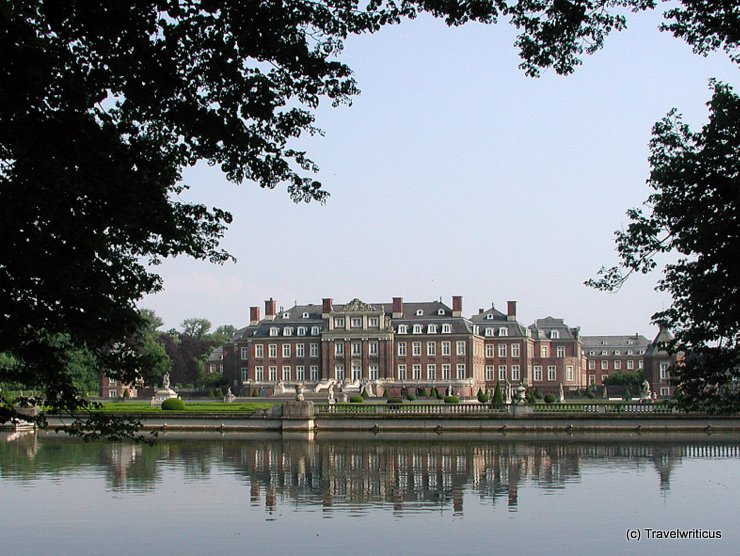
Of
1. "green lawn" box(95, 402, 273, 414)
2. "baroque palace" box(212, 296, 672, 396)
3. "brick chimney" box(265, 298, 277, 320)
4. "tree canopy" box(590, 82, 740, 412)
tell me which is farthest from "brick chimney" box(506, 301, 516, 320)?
"tree canopy" box(590, 82, 740, 412)

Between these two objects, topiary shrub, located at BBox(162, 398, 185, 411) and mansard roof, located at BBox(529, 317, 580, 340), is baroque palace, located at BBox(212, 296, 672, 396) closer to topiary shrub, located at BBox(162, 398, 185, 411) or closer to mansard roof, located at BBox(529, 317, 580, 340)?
mansard roof, located at BBox(529, 317, 580, 340)

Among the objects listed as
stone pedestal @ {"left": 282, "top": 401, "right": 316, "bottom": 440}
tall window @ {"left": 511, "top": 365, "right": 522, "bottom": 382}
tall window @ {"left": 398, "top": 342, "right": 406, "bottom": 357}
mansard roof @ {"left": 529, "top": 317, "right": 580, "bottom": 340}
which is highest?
mansard roof @ {"left": 529, "top": 317, "right": 580, "bottom": 340}

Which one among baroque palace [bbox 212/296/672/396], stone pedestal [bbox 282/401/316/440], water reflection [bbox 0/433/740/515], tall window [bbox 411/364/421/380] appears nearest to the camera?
water reflection [bbox 0/433/740/515]

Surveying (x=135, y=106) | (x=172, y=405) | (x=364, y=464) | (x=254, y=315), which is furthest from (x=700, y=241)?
(x=254, y=315)

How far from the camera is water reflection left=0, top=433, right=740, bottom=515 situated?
20.4 m

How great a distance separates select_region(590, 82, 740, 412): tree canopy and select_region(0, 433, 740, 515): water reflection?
5084 millimetres

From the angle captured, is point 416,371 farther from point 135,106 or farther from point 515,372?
point 135,106

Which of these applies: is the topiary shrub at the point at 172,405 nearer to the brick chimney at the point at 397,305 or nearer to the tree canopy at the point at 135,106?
the tree canopy at the point at 135,106

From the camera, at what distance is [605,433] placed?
3741 centimetres

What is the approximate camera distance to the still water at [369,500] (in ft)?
49.5

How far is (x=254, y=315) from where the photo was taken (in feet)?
285

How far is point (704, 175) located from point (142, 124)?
7.44 metres

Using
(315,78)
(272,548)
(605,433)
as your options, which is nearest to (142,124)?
(315,78)

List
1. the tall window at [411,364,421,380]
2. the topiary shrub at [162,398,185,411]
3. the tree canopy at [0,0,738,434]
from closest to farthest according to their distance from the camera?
the tree canopy at [0,0,738,434] → the topiary shrub at [162,398,185,411] → the tall window at [411,364,421,380]
